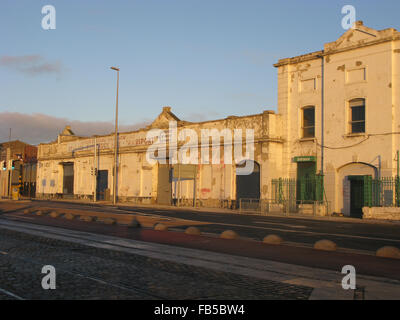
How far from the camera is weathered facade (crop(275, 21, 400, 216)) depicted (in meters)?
26.0

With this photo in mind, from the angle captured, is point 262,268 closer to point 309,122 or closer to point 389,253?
point 389,253

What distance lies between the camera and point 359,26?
27578mm

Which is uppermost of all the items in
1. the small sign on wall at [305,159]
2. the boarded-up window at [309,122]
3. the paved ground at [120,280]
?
the boarded-up window at [309,122]

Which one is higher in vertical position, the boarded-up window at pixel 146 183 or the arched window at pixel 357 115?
the arched window at pixel 357 115

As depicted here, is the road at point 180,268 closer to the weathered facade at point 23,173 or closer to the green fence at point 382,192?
the green fence at point 382,192

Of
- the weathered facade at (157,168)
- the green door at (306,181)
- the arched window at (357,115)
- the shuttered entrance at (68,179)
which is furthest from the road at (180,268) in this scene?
the shuttered entrance at (68,179)

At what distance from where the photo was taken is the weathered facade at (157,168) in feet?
104

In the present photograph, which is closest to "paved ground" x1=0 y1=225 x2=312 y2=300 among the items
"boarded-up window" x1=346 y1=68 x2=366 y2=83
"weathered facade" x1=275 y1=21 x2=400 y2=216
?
"weathered facade" x1=275 y1=21 x2=400 y2=216

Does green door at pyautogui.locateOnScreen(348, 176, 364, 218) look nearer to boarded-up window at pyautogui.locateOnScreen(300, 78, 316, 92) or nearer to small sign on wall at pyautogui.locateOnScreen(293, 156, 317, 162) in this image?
small sign on wall at pyautogui.locateOnScreen(293, 156, 317, 162)

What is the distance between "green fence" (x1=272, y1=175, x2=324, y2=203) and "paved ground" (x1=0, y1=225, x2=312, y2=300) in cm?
2068

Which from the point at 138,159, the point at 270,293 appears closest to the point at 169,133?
the point at 138,159

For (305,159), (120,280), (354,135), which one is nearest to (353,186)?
(354,135)

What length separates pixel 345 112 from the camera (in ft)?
92.0
